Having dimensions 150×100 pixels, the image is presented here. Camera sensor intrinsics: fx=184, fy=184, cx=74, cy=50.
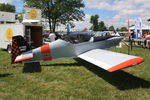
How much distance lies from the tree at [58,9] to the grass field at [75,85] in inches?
1097

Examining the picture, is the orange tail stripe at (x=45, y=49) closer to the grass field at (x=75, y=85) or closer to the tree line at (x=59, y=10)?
the grass field at (x=75, y=85)

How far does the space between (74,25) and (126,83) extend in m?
32.6

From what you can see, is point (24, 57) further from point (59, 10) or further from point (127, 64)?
point (59, 10)

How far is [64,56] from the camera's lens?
8148 millimetres

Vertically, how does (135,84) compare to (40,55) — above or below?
below

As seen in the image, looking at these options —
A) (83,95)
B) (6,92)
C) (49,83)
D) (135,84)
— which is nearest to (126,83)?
(135,84)

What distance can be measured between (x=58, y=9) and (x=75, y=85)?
2938 centimetres

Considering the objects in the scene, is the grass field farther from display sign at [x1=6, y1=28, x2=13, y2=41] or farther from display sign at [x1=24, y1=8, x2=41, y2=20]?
display sign at [x1=24, y1=8, x2=41, y2=20]

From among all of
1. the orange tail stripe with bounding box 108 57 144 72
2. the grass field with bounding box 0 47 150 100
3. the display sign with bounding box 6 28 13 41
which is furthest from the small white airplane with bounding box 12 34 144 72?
the display sign with bounding box 6 28 13 41

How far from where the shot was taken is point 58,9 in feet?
109

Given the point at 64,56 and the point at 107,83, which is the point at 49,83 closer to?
the point at 107,83

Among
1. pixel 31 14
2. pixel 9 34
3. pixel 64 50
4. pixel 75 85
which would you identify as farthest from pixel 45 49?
pixel 31 14

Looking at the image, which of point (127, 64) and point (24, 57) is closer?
point (127, 64)

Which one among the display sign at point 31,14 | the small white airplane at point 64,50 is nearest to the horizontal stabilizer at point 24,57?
the small white airplane at point 64,50
